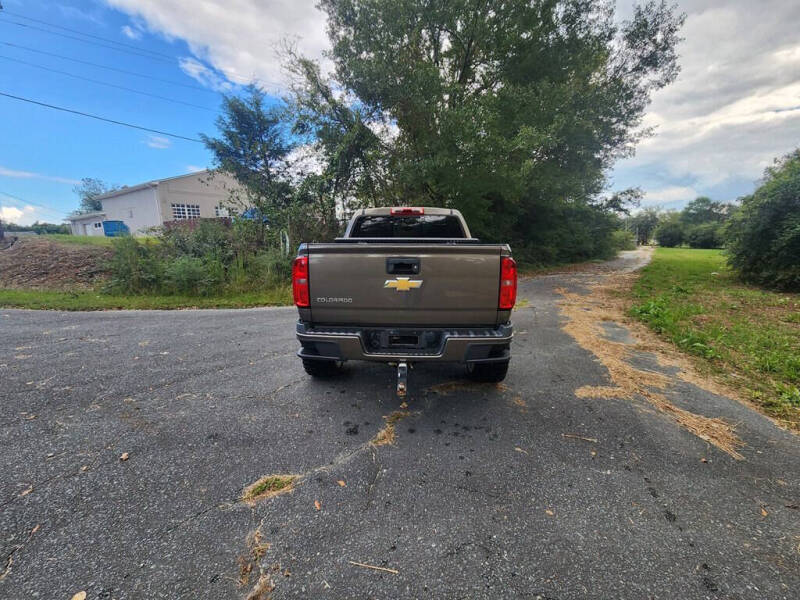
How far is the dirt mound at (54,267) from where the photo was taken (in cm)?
886

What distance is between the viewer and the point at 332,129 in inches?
447

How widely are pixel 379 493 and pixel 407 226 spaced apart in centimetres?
296

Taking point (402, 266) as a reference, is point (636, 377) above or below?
below

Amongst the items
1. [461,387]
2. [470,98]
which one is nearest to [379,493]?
[461,387]

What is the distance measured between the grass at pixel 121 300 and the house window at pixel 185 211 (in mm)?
22066

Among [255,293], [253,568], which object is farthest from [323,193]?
[253,568]

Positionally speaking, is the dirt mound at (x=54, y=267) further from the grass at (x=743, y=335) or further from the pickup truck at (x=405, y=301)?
the grass at (x=743, y=335)

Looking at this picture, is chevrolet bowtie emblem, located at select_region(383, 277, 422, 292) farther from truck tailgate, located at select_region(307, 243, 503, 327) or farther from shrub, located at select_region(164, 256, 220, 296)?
shrub, located at select_region(164, 256, 220, 296)

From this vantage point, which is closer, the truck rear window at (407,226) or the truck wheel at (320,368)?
the truck wheel at (320,368)

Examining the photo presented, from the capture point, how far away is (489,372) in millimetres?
3230

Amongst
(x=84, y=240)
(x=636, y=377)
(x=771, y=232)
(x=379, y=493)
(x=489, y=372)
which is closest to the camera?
(x=379, y=493)

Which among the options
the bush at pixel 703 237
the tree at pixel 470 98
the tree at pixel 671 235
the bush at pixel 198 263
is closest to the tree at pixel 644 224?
the tree at pixel 671 235

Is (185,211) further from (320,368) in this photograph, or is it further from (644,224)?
(644,224)

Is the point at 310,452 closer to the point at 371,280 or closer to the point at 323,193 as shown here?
the point at 371,280
